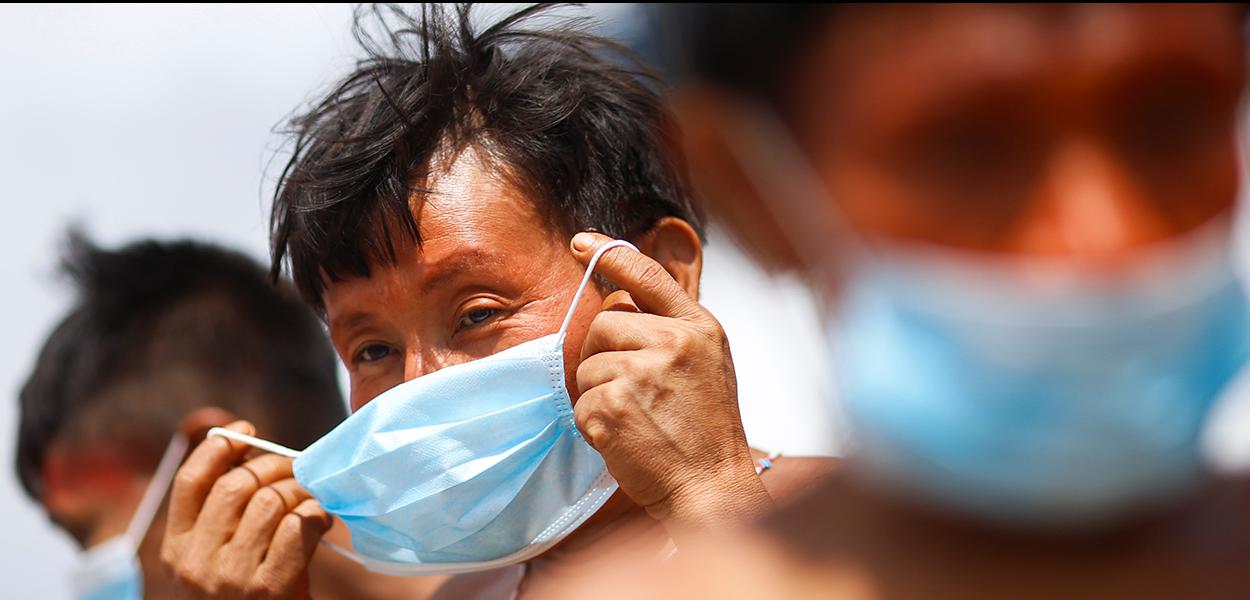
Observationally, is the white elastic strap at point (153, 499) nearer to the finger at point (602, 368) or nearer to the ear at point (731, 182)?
the finger at point (602, 368)

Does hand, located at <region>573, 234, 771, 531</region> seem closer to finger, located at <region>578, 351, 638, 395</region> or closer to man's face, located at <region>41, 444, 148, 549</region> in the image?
finger, located at <region>578, 351, 638, 395</region>

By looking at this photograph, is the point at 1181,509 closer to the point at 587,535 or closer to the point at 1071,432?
the point at 1071,432

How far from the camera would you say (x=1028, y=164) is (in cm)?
83

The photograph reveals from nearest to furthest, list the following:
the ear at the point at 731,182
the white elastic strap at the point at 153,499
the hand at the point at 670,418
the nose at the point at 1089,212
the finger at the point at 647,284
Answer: the nose at the point at 1089,212, the ear at the point at 731,182, the hand at the point at 670,418, the finger at the point at 647,284, the white elastic strap at the point at 153,499

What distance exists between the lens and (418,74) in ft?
6.65

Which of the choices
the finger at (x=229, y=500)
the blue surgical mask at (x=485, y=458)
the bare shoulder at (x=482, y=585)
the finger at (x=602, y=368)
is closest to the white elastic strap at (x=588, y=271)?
the blue surgical mask at (x=485, y=458)

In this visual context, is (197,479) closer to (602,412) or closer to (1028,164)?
(602,412)

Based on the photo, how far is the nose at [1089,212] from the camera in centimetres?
80

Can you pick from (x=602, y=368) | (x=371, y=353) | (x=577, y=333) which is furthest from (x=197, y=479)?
(x=602, y=368)

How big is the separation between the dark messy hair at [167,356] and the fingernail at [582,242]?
1607 mm

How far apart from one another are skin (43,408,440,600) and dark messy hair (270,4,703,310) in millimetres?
836

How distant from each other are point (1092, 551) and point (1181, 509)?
0.07 m

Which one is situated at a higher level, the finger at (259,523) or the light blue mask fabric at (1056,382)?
the light blue mask fabric at (1056,382)

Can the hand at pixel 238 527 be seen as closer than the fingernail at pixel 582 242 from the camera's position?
No
